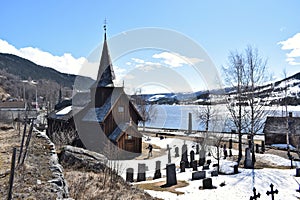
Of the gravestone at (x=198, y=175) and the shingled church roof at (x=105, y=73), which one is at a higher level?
the shingled church roof at (x=105, y=73)

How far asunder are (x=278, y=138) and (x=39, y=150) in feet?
109

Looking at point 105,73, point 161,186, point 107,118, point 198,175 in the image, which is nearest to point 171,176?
point 161,186

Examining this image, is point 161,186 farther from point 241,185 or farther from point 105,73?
point 105,73

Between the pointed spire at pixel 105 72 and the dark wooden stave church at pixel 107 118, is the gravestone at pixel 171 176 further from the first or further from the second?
the pointed spire at pixel 105 72

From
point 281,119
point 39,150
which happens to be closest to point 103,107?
point 39,150

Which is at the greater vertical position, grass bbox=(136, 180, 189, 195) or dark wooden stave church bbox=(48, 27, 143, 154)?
dark wooden stave church bbox=(48, 27, 143, 154)

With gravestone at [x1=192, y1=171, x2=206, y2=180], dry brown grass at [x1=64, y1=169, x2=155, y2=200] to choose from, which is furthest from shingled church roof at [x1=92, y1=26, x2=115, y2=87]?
dry brown grass at [x1=64, y1=169, x2=155, y2=200]

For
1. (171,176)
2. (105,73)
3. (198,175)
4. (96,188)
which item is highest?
(105,73)

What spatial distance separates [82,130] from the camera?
2567cm

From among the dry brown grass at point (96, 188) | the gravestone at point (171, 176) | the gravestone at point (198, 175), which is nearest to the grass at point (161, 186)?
the gravestone at point (171, 176)

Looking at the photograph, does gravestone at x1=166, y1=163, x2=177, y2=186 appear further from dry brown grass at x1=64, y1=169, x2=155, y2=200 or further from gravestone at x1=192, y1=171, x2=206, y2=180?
dry brown grass at x1=64, y1=169, x2=155, y2=200

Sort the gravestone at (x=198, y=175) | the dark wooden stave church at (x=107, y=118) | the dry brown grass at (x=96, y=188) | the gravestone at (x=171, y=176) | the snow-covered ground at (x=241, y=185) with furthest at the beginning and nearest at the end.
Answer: the dark wooden stave church at (x=107, y=118) → the gravestone at (x=198, y=175) → the gravestone at (x=171, y=176) → the snow-covered ground at (x=241, y=185) → the dry brown grass at (x=96, y=188)

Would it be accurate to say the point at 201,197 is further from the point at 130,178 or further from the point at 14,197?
the point at 14,197

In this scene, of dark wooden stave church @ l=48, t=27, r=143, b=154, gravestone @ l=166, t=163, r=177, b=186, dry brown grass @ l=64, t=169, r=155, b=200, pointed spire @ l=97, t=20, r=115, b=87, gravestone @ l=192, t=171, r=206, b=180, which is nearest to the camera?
dry brown grass @ l=64, t=169, r=155, b=200
